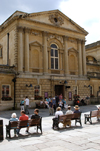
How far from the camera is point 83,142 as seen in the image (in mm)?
8250

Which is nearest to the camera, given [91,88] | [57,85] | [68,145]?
[68,145]

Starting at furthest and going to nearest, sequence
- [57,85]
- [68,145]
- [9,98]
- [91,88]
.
Answer: [91,88] < [57,85] < [9,98] < [68,145]

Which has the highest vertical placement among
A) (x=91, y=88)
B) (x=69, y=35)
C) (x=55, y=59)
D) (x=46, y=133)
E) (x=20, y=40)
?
(x=69, y=35)

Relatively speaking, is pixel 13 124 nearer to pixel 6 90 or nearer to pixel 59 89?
pixel 6 90

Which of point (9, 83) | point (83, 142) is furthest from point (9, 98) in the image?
point (83, 142)

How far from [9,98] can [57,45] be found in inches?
425

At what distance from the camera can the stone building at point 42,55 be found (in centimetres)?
2397

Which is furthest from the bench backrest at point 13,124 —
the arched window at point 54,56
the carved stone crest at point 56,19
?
the carved stone crest at point 56,19

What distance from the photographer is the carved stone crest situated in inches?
1083

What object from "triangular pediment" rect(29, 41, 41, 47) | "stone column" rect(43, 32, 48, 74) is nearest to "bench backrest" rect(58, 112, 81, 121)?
"stone column" rect(43, 32, 48, 74)

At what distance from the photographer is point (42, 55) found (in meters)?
26.5

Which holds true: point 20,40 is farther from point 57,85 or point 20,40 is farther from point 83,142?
point 83,142

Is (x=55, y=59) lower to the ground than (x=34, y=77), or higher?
higher

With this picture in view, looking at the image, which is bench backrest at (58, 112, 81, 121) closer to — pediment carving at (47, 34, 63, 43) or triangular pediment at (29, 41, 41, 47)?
triangular pediment at (29, 41, 41, 47)
